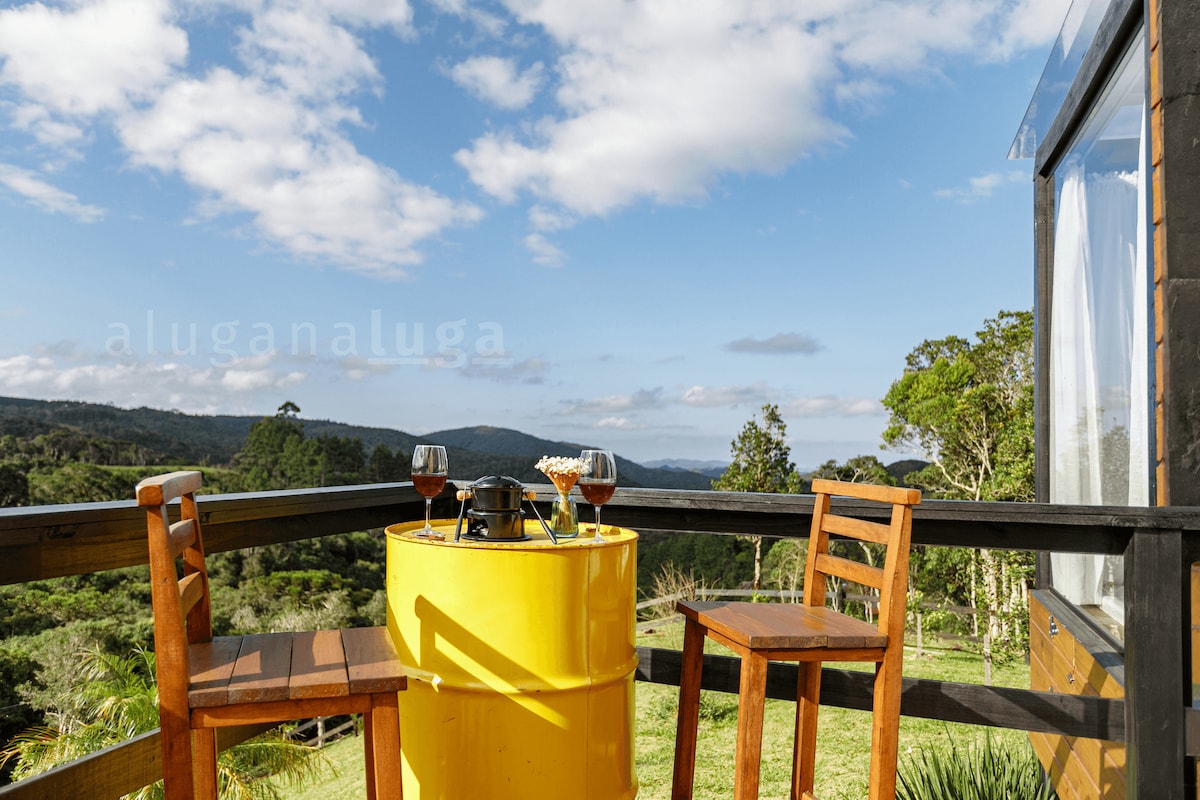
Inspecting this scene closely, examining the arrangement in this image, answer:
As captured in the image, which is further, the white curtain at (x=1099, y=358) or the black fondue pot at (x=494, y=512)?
the white curtain at (x=1099, y=358)

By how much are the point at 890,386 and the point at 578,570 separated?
17842 mm

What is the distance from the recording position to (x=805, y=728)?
2148 millimetres

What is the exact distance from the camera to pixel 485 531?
6.68 feet

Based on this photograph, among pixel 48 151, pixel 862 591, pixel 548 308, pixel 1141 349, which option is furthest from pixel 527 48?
pixel 1141 349

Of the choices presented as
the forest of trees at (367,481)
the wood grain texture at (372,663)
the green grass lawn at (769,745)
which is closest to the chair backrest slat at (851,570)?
the wood grain texture at (372,663)

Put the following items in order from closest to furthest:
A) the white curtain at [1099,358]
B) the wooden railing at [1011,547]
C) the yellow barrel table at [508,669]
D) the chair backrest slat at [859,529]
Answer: the yellow barrel table at [508,669], the chair backrest slat at [859,529], the wooden railing at [1011,547], the white curtain at [1099,358]

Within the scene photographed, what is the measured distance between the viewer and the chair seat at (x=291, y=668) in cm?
142

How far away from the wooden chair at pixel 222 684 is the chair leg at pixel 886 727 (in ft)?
3.53

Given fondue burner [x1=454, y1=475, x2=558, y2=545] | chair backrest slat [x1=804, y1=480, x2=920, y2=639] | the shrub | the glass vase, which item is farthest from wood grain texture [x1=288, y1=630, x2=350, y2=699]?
the shrub

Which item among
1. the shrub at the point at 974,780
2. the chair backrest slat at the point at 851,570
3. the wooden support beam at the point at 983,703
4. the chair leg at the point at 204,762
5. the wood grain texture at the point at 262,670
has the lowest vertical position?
the shrub at the point at 974,780

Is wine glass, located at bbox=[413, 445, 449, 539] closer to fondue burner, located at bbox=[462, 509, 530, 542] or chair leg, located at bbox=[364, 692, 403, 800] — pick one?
fondue burner, located at bbox=[462, 509, 530, 542]

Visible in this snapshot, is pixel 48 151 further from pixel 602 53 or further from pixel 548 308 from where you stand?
pixel 602 53

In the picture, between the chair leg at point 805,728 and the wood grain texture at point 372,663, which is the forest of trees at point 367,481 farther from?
the wood grain texture at point 372,663

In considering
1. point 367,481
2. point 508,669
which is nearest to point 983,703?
point 508,669
